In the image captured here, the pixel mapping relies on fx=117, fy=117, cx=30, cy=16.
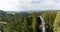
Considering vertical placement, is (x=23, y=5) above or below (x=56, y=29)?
above

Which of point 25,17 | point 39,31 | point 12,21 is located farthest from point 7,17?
point 39,31

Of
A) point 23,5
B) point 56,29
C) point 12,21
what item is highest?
point 23,5

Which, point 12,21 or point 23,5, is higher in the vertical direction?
point 23,5

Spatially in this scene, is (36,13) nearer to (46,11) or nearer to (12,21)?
(46,11)

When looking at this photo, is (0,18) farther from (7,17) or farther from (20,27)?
(20,27)

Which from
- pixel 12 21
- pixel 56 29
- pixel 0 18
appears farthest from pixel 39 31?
pixel 0 18
